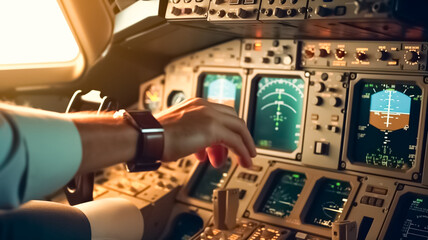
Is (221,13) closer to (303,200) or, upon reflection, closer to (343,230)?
(303,200)

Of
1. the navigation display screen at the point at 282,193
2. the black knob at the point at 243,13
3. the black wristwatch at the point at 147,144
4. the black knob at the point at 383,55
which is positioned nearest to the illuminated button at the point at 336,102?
the black knob at the point at 383,55

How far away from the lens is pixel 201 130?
5.28ft

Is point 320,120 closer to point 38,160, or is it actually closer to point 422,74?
point 422,74

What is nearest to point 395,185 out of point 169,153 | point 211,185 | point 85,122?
point 211,185

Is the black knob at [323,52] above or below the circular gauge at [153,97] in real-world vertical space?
above

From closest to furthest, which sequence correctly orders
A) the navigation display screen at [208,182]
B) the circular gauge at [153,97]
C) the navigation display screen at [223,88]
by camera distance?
the navigation display screen at [208,182]
the navigation display screen at [223,88]
the circular gauge at [153,97]

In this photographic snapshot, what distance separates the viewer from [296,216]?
265 cm

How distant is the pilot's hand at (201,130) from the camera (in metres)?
1.58

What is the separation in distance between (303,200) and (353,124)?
0.46 meters

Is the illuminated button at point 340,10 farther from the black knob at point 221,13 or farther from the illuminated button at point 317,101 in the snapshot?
the illuminated button at point 317,101

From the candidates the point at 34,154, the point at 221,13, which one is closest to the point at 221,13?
the point at 221,13

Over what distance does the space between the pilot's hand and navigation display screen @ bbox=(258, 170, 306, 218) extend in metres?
1.10

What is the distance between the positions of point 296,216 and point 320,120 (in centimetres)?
52

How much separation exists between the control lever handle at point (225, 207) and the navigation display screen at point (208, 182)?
536mm
